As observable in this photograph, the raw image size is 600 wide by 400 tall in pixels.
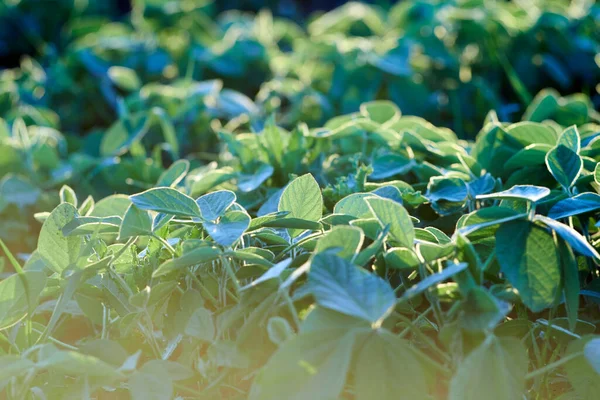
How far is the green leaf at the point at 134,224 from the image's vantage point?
646 millimetres

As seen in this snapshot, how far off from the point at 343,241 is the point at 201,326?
17 cm

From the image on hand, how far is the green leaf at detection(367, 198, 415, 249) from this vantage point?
0.61 meters

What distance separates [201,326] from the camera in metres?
0.64

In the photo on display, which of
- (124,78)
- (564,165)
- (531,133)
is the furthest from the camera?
(124,78)

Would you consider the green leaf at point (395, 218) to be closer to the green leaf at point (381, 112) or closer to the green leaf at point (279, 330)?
the green leaf at point (279, 330)

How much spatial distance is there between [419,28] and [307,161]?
910 millimetres

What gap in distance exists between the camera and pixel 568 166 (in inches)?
30.2

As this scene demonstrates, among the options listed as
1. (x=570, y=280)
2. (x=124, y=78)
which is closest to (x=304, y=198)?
(x=570, y=280)

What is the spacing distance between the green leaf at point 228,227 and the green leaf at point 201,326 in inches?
3.1

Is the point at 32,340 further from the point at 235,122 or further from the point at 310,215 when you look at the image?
the point at 235,122

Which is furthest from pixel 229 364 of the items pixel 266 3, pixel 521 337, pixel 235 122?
pixel 266 3

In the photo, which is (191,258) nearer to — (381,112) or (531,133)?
(531,133)

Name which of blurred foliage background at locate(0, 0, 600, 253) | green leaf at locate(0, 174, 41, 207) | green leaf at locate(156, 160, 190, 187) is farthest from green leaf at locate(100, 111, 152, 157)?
green leaf at locate(156, 160, 190, 187)

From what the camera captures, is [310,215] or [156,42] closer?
[310,215]
